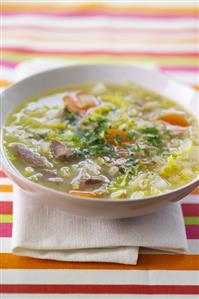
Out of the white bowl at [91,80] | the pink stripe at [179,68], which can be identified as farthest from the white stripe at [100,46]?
the white bowl at [91,80]

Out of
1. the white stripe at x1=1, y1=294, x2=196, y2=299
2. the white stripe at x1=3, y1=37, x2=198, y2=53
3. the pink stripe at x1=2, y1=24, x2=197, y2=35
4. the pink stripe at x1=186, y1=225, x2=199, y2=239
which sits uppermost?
the pink stripe at x1=2, y1=24, x2=197, y2=35

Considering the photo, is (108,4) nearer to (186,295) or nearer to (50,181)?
(50,181)

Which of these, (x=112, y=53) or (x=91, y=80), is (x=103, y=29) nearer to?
(x=112, y=53)

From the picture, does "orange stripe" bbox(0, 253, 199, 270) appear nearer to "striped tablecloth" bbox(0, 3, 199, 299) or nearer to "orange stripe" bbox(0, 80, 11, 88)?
"striped tablecloth" bbox(0, 3, 199, 299)

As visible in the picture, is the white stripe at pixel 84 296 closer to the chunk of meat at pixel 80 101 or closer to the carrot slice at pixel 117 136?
the carrot slice at pixel 117 136

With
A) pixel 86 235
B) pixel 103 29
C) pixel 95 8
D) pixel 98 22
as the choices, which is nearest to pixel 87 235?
pixel 86 235

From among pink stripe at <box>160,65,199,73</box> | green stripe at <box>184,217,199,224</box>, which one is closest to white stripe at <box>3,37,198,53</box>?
pink stripe at <box>160,65,199,73</box>
